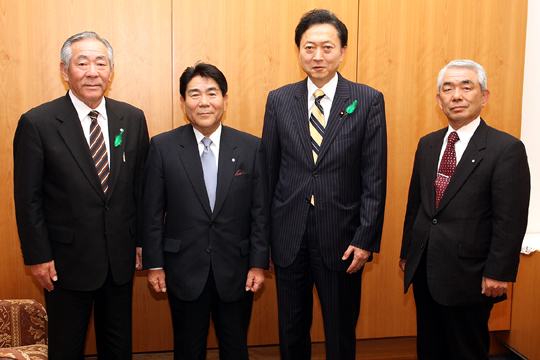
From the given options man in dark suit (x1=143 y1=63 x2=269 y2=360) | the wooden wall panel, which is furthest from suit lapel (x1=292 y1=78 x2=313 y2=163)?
the wooden wall panel

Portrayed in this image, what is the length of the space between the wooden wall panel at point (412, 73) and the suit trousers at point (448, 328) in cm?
108

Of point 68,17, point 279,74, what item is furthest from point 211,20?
point 68,17

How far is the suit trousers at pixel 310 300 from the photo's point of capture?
2.06 m

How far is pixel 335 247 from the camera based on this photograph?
2035 millimetres

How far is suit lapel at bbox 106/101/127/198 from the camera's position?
80.2 inches

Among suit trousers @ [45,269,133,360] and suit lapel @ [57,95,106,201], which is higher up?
suit lapel @ [57,95,106,201]

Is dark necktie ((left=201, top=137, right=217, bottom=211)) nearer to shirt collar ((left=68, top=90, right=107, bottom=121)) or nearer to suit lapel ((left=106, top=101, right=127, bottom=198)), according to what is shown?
suit lapel ((left=106, top=101, right=127, bottom=198))

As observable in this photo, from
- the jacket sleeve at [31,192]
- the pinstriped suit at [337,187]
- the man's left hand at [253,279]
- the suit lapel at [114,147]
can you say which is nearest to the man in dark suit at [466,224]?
the pinstriped suit at [337,187]

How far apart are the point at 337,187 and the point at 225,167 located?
A: 543mm

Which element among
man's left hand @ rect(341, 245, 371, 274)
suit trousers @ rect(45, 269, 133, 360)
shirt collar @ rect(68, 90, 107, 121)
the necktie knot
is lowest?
suit trousers @ rect(45, 269, 133, 360)

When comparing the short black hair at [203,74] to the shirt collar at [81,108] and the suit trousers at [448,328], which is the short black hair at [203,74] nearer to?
the shirt collar at [81,108]

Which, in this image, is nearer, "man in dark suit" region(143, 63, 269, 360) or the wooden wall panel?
"man in dark suit" region(143, 63, 269, 360)

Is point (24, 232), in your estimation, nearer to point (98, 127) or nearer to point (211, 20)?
point (98, 127)

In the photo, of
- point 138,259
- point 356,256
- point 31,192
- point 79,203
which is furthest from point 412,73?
point 31,192
